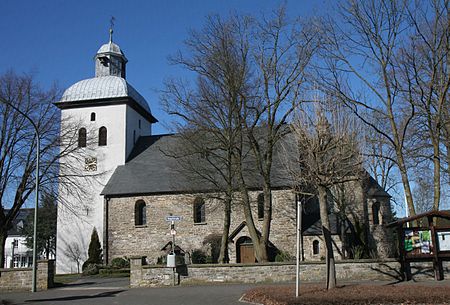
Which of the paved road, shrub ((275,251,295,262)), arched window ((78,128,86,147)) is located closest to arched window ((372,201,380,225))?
shrub ((275,251,295,262))

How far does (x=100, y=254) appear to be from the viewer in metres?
35.3

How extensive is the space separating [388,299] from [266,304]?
10.2 ft

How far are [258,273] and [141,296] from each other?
17.9 feet

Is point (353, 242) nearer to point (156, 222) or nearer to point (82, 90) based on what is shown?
point (156, 222)

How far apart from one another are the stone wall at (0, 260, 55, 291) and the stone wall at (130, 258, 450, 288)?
4021mm

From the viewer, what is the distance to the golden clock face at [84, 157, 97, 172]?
3894 cm

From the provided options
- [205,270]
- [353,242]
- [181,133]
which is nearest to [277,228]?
[353,242]

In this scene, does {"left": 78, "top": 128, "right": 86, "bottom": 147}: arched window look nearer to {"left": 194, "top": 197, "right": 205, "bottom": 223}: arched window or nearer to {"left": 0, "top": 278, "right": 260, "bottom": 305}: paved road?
{"left": 194, "top": 197, "right": 205, "bottom": 223}: arched window

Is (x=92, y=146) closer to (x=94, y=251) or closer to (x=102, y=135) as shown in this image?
(x=102, y=135)

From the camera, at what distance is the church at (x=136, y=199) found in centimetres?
3191

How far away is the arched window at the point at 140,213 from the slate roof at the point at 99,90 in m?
8.83

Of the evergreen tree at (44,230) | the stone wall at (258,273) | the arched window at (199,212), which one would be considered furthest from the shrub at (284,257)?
the evergreen tree at (44,230)

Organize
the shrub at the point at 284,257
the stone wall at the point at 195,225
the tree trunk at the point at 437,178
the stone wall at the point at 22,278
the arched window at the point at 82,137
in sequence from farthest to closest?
the arched window at the point at 82,137, the stone wall at the point at 195,225, the shrub at the point at 284,257, the stone wall at the point at 22,278, the tree trunk at the point at 437,178

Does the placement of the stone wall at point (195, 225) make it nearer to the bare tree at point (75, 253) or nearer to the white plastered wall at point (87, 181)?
the white plastered wall at point (87, 181)
